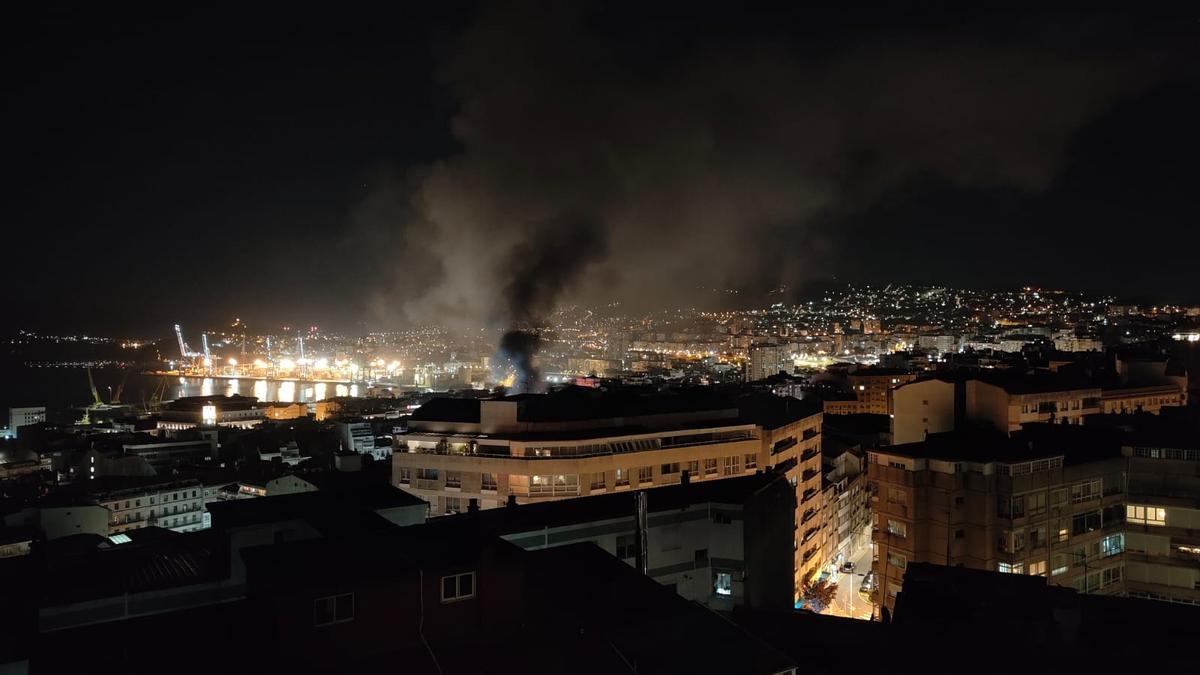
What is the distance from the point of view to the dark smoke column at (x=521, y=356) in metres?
29.1

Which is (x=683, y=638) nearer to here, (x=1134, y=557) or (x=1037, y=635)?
(x=1037, y=635)

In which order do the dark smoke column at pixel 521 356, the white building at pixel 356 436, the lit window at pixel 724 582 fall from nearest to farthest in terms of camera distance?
the lit window at pixel 724 582
the dark smoke column at pixel 521 356
the white building at pixel 356 436

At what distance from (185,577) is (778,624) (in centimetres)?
530

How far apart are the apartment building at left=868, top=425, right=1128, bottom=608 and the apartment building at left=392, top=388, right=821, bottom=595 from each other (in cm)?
455

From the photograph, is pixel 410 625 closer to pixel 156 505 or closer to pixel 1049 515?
pixel 1049 515

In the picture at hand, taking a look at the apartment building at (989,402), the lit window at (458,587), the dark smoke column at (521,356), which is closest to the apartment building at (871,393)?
the dark smoke column at (521,356)

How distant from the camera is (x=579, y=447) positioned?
47.4ft

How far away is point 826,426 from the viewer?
2844cm

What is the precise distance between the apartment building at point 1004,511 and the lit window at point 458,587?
7.88 m

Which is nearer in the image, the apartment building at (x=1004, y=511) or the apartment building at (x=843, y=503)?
the apartment building at (x=1004, y=511)

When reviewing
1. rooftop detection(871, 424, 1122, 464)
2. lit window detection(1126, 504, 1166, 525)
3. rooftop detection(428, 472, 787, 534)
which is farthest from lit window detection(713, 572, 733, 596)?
lit window detection(1126, 504, 1166, 525)

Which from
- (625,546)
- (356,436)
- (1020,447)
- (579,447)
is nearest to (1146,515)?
(1020,447)

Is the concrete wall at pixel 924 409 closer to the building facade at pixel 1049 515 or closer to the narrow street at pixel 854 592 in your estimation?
the narrow street at pixel 854 592

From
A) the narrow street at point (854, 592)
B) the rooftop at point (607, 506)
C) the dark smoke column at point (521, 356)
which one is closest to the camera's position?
the rooftop at point (607, 506)
